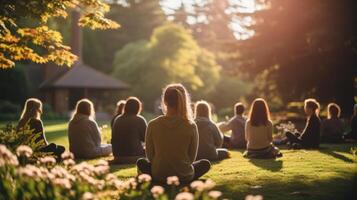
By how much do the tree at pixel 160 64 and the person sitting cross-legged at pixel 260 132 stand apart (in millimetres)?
41820

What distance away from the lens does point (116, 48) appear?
228 feet

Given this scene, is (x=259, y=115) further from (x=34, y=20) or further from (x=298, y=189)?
(x=34, y=20)

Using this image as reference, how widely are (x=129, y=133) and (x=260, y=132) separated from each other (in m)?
2.87

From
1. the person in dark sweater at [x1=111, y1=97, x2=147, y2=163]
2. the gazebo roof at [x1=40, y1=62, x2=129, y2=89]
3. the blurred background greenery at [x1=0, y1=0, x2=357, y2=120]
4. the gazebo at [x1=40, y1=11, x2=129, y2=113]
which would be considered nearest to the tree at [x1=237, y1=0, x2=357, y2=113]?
the blurred background greenery at [x1=0, y1=0, x2=357, y2=120]

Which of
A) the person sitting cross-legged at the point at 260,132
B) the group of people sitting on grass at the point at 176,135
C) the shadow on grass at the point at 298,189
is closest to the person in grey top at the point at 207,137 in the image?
the group of people sitting on grass at the point at 176,135

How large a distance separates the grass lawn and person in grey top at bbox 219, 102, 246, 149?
63.7 inches

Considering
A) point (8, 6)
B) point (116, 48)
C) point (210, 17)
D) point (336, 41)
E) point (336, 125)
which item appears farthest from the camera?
point (210, 17)

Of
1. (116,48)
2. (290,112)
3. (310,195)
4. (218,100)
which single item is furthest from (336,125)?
(116,48)

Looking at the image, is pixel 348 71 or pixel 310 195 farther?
pixel 348 71

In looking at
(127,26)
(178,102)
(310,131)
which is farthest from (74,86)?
(178,102)

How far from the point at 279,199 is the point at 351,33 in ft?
57.7

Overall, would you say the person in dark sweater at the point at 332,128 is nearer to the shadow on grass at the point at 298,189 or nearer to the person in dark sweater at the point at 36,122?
the shadow on grass at the point at 298,189

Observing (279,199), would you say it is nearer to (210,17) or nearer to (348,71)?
(348,71)

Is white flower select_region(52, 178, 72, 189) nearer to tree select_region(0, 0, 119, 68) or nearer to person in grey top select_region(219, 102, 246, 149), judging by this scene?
tree select_region(0, 0, 119, 68)
